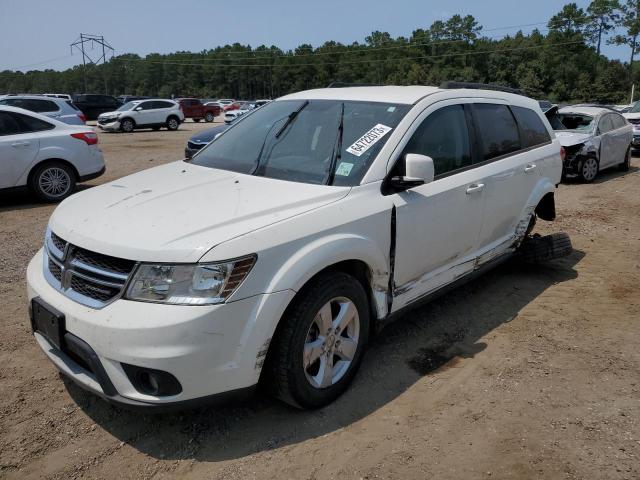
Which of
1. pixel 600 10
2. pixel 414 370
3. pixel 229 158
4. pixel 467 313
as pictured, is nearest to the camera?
pixel 414 370

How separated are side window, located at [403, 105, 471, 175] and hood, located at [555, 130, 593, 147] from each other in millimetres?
8006

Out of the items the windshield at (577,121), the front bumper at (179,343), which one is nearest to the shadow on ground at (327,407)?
the front bumper at (179,343)

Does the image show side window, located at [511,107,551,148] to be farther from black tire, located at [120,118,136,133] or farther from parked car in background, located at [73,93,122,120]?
parked car in background, located at [73,93,122,120]

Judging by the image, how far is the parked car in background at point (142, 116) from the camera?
26.7 metres

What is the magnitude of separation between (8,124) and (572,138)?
34.9 ft

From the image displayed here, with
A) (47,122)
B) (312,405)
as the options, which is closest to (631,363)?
(312,405)

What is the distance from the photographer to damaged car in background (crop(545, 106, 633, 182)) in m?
11.3

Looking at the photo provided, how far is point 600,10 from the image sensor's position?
8744cm

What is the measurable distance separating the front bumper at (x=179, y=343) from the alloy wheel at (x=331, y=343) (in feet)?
1.21

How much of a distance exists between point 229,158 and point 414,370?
2.01 metres

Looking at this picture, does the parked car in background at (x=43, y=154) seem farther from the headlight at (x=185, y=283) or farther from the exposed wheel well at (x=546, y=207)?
the exposed wheel well at (x=546, y=207)

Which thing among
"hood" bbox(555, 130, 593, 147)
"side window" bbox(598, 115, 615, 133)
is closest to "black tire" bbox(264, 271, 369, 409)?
"hood" bbox(555, 130, 593, 147)

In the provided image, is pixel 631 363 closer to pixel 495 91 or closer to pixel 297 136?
→ pixel 495 91

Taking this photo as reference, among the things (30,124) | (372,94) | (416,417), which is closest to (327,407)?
(416,417)
